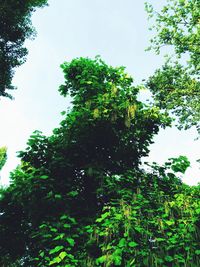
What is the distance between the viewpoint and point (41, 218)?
Answer: 8102 millimetres

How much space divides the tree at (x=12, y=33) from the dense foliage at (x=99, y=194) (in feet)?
22.9

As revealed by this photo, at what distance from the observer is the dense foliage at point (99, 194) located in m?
6.43

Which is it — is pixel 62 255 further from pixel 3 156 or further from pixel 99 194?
pixel 3 156

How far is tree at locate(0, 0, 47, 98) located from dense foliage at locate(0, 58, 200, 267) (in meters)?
6.99

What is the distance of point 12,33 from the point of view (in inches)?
662

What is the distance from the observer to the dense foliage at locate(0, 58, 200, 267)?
21.1 ft

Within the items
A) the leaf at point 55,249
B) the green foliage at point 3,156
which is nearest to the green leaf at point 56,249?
the leaf at point 55,249

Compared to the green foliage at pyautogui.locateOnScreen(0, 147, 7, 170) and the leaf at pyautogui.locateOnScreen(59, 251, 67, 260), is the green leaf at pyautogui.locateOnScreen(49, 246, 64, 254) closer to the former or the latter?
the leaf at pyautogui.locateOnScreen(59, 251, 67, 260)

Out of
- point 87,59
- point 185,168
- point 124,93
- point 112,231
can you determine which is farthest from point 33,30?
point 112,231

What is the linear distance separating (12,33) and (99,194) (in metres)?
12.4

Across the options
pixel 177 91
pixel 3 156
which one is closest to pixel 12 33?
pixel 177 91

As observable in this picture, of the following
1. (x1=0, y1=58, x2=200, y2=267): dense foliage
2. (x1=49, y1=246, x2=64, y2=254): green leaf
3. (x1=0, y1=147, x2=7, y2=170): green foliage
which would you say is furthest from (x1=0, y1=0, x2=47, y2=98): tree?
(x1=0, y1=147, x2=7, y2=170): green foliage

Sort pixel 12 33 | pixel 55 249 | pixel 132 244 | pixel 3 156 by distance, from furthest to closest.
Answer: pixel 3 156, pixel 12 33, pixel 55 249, pixel 132 244

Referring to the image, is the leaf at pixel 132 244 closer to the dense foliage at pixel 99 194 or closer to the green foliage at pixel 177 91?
the dense foliage at pixel 99 194
